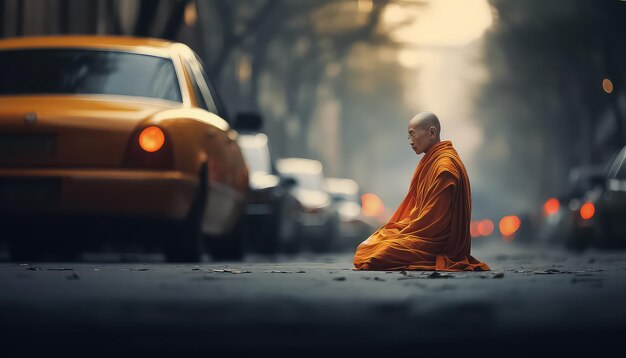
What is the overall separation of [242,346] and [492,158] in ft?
271

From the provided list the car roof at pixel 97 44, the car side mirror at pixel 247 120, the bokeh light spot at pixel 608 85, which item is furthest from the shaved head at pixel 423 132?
the bokeh light spot at pixel 608 85

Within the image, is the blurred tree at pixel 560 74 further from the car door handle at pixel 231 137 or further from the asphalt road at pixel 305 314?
the asphalt road at pixel 305 314

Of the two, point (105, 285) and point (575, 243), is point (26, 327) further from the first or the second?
point (575, 243)

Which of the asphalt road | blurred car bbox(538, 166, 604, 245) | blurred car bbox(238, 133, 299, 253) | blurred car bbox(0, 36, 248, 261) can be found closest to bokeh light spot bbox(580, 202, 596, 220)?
blurred car bbox(538, 166, 604, 245)

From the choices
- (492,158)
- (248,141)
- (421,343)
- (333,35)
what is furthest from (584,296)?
(492,158)

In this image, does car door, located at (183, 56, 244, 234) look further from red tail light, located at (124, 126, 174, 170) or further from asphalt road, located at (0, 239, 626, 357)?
asphalt road, located at (0, 239, 626, 357)

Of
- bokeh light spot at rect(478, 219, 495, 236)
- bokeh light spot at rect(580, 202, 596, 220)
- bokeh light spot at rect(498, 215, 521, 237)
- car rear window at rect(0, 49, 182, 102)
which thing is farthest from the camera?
bokeh light spot at rect(478, 219, 495, 236)

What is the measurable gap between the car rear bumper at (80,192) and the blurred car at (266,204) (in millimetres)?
6053

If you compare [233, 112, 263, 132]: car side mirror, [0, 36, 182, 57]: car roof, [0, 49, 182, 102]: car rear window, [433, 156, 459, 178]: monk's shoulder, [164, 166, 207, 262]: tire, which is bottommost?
[164, 166, 207, 262]: tire

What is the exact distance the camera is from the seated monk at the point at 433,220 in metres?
9.88

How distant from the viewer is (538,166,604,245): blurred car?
74.4 ft

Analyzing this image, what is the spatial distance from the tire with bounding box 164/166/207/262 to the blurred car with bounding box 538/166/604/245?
9.89 meters

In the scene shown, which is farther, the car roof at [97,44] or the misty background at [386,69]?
the misty background at [386,69]

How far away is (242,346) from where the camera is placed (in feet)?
16.3
